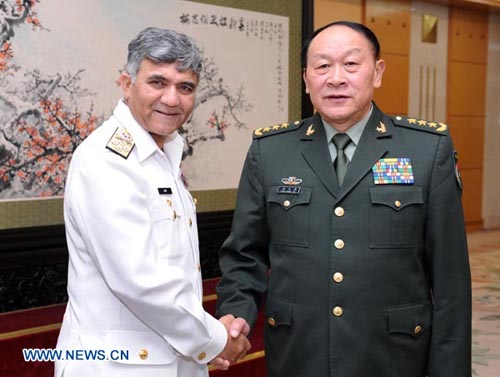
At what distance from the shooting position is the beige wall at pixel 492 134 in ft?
25.8

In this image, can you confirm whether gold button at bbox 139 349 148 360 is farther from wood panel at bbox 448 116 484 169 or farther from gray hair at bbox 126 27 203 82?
wood panel at bbox 448 116 484 169

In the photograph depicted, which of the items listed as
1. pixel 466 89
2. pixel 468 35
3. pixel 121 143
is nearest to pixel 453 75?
pixel 466 89

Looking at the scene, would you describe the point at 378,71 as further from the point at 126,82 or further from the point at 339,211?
the point at 126,82

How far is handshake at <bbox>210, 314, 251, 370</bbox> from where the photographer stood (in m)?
1.77

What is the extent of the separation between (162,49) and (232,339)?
2.73 ft

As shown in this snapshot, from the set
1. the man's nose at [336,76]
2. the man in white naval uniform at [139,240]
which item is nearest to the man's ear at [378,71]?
the man's nose at [336,76]

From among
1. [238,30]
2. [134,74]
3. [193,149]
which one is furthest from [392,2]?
[134,74]

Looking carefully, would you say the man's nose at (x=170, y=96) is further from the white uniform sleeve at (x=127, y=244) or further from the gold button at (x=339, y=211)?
the gold button at (x=339, y=211)

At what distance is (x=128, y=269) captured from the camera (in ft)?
4.88

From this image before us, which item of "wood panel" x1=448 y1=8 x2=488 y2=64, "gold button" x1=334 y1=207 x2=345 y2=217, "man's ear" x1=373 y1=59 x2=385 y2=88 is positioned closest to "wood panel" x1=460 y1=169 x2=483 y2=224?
"wood panel" x1=448 y1=8 x2=488 y2=64

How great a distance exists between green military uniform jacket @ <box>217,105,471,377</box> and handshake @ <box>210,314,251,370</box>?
9 centimetres

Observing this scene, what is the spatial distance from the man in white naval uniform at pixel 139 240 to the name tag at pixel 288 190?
0.90ft

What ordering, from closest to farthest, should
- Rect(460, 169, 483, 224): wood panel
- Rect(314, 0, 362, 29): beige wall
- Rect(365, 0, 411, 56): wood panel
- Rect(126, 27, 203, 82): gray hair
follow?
Rect(126, 27, 203, 82): gray hair → Rect(314, 0, 362, 29): beige wall → Rect(365, 0, 411, 56): wood panel → Rect(460, 169, 483, 224): wood panel

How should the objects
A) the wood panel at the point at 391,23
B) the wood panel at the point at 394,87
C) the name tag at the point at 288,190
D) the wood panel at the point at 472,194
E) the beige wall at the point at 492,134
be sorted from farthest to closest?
the beige wall at the point at 492,134
the wood panel at the point at 472,194
the wood panel at the point at 394,87
the wood panel at the point at 391,23
the name tag at the point at 288,190
